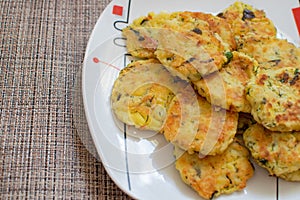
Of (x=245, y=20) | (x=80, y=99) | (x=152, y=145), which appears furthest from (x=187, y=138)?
(x=245, y=20)

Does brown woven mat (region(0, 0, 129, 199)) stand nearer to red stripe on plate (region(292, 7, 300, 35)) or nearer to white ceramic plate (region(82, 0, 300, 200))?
white ceramic plate (region(82, 0, 300, 200))

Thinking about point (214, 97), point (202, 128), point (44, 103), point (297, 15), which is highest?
point (297, 15)

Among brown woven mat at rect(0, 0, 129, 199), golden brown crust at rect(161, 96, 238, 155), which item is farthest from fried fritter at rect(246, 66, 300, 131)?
brown woven mat at rect(0, 0, 129, 199)

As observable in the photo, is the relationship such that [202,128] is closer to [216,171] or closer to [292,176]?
[216,171]

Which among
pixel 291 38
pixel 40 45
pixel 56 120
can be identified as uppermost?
pixel 291 38

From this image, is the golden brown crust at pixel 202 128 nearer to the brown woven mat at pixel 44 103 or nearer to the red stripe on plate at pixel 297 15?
the brown woven mat at pixel 44 103

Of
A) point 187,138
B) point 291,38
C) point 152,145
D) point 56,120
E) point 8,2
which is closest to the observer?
point 187,138

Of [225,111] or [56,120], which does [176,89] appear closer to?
[225,111]

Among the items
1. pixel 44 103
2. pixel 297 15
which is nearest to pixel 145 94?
pixel 44 103
